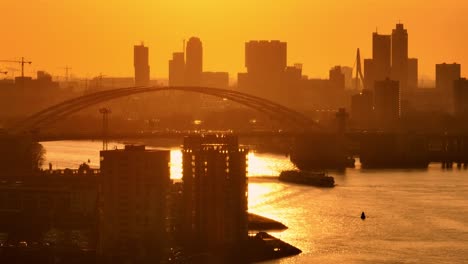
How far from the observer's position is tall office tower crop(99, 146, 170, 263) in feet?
72.2

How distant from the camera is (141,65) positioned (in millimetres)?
73750

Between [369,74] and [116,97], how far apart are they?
107ft

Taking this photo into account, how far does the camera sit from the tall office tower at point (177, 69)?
73.2m

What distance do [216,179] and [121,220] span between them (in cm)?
179

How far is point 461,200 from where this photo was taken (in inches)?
1166

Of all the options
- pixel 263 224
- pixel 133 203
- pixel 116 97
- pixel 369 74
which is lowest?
pixel 263 224

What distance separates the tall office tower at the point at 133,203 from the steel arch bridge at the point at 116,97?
15811 mm

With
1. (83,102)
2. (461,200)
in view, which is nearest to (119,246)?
(461,200)

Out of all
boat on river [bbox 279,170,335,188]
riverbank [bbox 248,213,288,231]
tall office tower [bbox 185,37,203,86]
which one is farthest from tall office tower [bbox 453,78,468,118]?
riverbank [bbox 248,213,288,231]

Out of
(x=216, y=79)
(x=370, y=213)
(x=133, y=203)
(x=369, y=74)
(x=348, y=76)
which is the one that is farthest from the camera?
(x=348, y=76)

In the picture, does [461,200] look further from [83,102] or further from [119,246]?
[83,102]

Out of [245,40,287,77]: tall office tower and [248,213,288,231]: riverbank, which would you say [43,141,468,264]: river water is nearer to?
[248,213,288,231]: riverbank

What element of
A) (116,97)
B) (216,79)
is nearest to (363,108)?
(116,97)

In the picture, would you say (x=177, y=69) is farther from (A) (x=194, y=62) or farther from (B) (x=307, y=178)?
(B) (x=307, y=178)
